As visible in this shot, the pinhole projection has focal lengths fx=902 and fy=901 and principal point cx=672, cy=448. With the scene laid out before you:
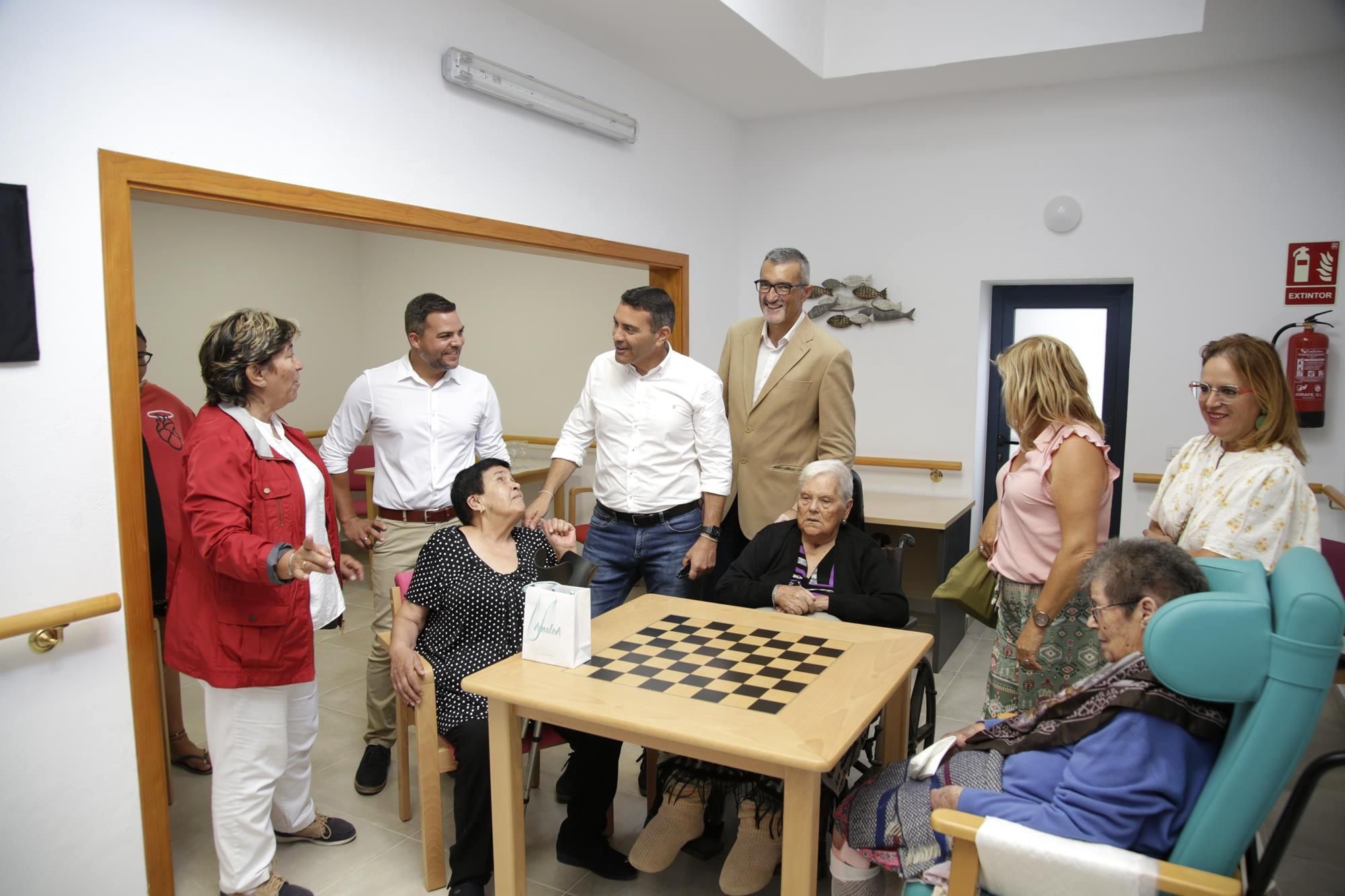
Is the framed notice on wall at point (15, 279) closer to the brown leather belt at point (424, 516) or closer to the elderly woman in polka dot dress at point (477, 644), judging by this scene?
the elderly woman in polka dot dress at point (477, 644)

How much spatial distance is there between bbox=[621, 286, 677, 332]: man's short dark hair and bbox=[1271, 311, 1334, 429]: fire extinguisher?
301cm

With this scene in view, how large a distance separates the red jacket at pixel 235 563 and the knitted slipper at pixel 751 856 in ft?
4.19

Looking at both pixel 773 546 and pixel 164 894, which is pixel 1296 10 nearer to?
pixel 773 546

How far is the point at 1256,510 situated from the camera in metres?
2.24

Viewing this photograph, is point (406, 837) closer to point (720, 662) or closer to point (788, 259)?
point (720, 662)

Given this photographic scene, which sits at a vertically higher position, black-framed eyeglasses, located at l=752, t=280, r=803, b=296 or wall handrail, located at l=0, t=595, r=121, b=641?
black-framed eyeglasses, located at l=752, t=280, r=803, b=296

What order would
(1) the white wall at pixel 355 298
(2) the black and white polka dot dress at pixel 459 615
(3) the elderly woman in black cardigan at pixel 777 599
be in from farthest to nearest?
(1) the white wall at pixel 355 298 < (2) the black and white polka dot dress at pixel 459 615 < (3) the elderly woman in black cardigan at pixel 777 599

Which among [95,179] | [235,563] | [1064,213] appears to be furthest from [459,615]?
[1064,213]

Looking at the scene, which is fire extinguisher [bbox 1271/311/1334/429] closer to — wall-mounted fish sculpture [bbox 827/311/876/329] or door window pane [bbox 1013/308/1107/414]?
door window pane [bbox 1013/308/1107/414]

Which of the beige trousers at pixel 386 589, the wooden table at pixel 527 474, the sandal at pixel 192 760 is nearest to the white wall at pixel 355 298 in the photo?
the wooden table at pixel 527 474

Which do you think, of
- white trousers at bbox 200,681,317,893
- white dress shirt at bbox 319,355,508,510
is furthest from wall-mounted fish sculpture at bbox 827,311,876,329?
white trousers at bbox 200,681,317,893

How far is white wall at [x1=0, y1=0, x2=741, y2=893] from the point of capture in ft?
7.11

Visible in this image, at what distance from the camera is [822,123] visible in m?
5.33

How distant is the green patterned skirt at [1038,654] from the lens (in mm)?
2490
